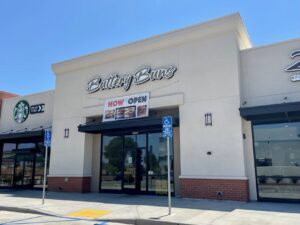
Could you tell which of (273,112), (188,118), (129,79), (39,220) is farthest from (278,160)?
(39,220)

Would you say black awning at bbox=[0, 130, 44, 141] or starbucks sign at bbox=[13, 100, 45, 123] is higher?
starbucks sign at bbox=[13, 100, 45, 123]

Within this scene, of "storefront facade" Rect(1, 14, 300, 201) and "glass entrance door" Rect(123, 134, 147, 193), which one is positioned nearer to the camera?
"storefront facade" Rect(1, 14, 300, 201)

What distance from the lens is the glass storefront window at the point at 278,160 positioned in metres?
11.8

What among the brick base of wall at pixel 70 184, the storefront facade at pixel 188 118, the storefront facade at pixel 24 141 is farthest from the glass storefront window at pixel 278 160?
A: the storefront facade at pixel 24 141

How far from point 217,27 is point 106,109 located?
7.19 meters

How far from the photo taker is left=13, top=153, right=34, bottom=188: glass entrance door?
19.6m

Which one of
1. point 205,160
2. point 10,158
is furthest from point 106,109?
point 10,158

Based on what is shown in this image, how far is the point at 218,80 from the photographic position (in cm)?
1327

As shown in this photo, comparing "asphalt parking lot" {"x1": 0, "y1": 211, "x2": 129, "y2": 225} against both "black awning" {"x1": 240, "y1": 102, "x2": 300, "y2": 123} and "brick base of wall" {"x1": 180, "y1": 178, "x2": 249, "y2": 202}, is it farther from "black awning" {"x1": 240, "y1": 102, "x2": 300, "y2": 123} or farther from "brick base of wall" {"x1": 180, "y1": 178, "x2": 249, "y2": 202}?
"black awning" {"x1": 240, "y1": 102, "x2": 300, "y2": 123}

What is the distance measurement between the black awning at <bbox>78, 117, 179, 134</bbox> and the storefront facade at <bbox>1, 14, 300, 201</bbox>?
5 cm

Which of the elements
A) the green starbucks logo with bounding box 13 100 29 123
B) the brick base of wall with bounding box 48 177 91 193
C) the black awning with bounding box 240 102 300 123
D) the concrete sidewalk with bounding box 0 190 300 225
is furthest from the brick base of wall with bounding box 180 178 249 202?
the green starbucks logo with bounding box 13 100 29 123

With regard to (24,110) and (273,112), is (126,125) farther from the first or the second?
(24,110)

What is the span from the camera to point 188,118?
13695 mm

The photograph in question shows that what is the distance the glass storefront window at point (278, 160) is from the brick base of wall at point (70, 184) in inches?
364
